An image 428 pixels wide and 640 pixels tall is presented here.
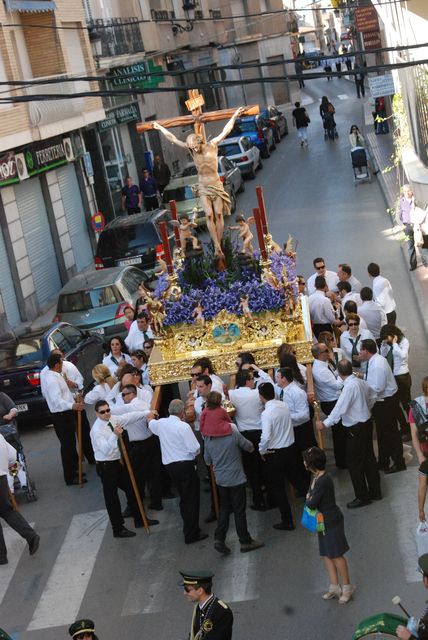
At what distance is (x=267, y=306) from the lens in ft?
45.9

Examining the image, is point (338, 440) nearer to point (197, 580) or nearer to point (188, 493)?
point (188, 493)

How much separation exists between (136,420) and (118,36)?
28.5 m

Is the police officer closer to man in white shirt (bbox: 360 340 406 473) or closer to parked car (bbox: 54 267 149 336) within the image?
man in white shirt (bbox: 360 340 406 473)

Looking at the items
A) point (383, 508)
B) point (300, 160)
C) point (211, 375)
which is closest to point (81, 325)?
point (211, 375)

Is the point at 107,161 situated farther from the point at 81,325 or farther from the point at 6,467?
the point at 6,467

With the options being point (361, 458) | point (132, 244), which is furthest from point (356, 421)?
point (132, 244)

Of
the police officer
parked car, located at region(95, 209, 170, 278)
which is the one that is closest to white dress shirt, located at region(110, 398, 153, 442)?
the police officer

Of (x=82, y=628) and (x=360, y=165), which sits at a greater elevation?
(x=360, y=165)

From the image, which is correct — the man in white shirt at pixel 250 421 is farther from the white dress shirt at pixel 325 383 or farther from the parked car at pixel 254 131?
the parked car at pixel 254 131

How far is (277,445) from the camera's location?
1177cm

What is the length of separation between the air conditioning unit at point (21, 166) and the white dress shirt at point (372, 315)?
1348 cm

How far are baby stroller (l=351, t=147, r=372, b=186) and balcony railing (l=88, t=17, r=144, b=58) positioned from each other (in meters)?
7.85

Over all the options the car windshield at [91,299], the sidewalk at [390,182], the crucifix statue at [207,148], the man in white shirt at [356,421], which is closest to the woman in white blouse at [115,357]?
the crucifix statue at [207,148]

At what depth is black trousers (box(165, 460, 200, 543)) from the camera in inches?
470
